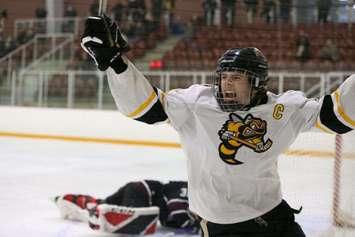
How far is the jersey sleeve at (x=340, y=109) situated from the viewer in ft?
5.09

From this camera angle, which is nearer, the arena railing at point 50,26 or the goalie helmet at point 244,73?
the goalie helmet at point 244,73

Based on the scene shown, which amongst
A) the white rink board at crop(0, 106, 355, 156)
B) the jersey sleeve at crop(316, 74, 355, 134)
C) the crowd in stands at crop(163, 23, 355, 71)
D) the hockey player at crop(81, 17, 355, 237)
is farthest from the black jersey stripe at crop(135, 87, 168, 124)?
the crowd in stands at crop(163, 23, 355, 71)

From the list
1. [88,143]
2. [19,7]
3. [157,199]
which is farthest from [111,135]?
[19,7]

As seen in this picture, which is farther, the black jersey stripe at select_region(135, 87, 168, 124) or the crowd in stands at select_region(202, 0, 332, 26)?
the crowd in stands at select_region(202, 0, 332, 26)

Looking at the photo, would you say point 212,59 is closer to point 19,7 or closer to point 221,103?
point 19,7

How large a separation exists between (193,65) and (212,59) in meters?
0.28

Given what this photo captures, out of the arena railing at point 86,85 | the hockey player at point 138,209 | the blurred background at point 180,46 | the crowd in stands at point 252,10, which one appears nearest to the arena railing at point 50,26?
the blurred background at point 180,46

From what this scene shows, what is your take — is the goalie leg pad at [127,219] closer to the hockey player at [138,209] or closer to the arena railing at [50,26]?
the hockey player at [138,209]

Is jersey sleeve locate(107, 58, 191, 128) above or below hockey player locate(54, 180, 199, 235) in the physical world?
above

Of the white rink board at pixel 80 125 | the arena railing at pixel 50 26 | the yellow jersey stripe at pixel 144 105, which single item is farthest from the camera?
the arena railing at pixel 50 26

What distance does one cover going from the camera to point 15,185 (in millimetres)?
3543

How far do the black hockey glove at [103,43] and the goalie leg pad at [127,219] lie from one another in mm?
1094

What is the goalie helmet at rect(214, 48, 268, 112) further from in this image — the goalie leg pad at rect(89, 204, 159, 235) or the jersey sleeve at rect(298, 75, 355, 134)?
the goalie leg pad at rect(89, 204, 159, 235)

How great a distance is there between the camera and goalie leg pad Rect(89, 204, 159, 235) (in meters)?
2.42
